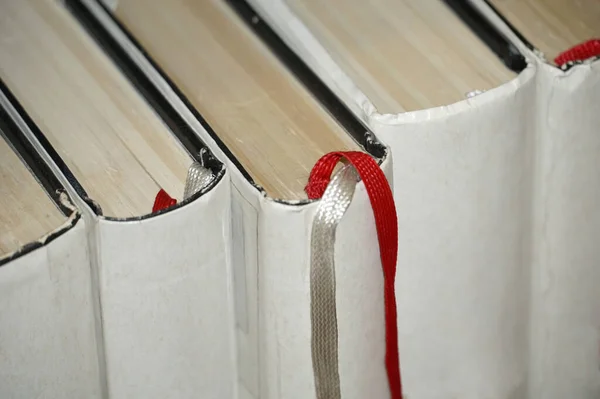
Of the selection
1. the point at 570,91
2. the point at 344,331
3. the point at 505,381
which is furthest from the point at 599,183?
the point at 344,331

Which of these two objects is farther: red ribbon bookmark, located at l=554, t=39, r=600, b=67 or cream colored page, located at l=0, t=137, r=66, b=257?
red ribbon bookmark, located at l=554, t=39, r=600, b=67

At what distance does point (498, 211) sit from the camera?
0.80 metres

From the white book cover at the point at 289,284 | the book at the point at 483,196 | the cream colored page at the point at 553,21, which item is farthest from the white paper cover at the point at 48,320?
the cream colored page at the point at 553,21

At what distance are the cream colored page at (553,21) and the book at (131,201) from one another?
1.15 ft

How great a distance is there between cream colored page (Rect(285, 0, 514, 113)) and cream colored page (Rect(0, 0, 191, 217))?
0.18m

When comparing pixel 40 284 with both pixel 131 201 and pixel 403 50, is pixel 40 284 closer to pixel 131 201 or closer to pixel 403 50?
pixel 131 201

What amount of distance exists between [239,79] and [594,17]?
14.8 inches

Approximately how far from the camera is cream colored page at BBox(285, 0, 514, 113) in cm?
76

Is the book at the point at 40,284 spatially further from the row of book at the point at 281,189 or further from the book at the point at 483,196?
the book at the point at 483,196

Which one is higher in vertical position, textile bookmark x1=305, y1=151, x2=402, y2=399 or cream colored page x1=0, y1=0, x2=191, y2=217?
cream colored page x1=0, y1=0, x2=191, y2=217

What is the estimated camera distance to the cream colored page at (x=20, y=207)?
635mm

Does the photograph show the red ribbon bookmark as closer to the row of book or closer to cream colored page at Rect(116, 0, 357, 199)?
the row of book

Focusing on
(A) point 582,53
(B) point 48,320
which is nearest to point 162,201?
(B) point 48,320

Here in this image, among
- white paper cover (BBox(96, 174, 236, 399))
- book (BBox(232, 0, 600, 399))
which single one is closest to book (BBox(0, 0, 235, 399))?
white paper cover (BBox(96, 174, 236, 399))
